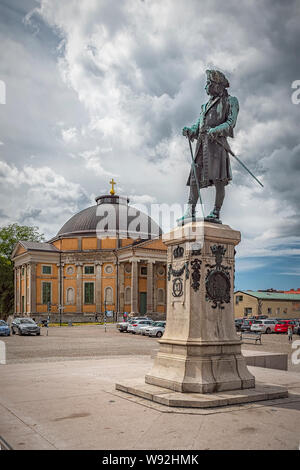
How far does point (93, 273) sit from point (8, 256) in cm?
1908

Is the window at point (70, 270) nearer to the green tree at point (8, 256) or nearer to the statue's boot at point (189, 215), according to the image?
the green tree at point (8, 256)

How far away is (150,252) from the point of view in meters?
65.9

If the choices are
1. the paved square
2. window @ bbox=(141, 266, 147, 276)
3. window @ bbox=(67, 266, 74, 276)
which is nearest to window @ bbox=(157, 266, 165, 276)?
window @ bbox=(141, 266, 147, 276)

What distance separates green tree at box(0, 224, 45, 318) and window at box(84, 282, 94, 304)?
54.7 ft

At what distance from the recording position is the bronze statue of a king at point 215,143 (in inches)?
382

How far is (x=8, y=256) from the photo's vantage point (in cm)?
7881

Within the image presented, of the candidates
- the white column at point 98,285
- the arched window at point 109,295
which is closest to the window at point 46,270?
the white column at point 98,285

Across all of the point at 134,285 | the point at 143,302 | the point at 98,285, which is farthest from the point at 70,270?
the point at 143,302

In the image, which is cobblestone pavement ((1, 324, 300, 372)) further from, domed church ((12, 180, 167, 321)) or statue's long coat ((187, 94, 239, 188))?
domed church ((12, 180, 167, 321))

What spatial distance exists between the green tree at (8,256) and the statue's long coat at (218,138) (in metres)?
71.5

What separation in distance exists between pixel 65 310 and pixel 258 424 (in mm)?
65147

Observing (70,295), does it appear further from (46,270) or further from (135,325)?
(135,325)

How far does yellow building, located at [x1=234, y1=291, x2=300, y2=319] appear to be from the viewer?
7069 centimetres
